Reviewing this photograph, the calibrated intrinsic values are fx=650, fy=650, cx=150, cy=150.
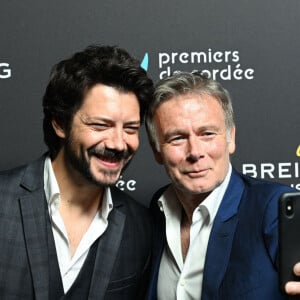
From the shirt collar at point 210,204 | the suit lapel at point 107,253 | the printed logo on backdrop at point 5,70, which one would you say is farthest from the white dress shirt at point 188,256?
the printed logo on backdrop at point 5,70

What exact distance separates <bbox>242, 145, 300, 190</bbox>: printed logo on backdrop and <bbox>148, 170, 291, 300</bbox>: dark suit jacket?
0.34 meters

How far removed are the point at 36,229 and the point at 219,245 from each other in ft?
1.25

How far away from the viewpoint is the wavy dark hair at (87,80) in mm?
1404

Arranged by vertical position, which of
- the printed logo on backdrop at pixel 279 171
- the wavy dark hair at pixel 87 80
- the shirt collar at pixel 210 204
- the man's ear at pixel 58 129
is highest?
the wavy dark hair at pixel 87 80

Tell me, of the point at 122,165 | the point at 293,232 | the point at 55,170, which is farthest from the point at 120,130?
the point at 293,232

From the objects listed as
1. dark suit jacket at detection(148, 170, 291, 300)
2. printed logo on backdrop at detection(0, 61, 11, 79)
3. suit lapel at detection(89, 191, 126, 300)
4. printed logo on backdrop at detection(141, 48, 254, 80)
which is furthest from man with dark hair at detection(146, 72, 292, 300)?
printed logo on backdrop at detection(0, 61, 11, 79)

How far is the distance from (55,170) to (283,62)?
2.22 ft

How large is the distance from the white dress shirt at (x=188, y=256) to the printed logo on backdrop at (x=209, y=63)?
37 centimetres

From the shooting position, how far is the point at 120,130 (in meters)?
1.37

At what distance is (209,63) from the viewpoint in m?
1.70

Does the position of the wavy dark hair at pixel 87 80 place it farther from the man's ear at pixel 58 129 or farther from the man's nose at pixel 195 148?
the man's nose at pixel 195 148

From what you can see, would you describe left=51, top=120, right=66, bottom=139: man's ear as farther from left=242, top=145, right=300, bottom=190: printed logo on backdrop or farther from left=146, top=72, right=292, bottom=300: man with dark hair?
left=242, top=145, right=300, bottom=190: printed logo on backdrop

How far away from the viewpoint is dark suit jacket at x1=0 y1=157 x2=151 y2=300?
4.37ft

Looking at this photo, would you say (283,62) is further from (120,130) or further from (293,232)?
(293,232)
